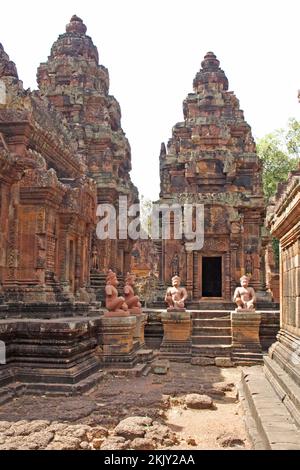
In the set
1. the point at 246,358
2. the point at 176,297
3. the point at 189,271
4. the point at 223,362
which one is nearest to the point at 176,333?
the point at 176,297

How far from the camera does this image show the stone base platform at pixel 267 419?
4.24m

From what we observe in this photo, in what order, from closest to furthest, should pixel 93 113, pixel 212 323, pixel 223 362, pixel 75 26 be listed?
pixel 223 362
pixel 212 323
pixel 93 113
pixel 75 26

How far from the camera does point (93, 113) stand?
21281mm

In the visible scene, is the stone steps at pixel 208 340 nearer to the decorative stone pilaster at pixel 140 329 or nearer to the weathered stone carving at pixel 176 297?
the weathered stone carving at pixel 176 297

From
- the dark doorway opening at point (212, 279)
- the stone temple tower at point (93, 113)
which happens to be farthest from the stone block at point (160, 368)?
the dark doorway opening at point (212, 279)

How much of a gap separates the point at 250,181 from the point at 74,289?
31.3ft

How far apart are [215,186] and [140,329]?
352 inches

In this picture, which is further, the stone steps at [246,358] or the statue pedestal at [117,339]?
the stone steps at [246,358]

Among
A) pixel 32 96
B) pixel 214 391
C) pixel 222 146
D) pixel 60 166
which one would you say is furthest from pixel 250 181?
pixel 214 391

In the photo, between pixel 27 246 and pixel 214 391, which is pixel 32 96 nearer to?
pixel 27 246

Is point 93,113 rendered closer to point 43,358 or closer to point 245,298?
point 245,298

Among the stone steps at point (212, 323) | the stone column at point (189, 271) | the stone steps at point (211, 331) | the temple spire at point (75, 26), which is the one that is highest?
the temple spire at point (75, 26)

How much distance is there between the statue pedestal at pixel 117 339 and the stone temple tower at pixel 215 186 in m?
7.87

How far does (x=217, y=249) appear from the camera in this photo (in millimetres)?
18141
